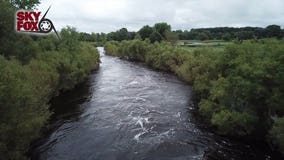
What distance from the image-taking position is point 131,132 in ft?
88.0

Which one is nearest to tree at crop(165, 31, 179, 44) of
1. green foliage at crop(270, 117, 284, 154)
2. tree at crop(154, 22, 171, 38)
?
tree at crop(154, 22, 171, 38)

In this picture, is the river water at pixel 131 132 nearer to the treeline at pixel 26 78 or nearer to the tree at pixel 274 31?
the treeline at pixel 26 78

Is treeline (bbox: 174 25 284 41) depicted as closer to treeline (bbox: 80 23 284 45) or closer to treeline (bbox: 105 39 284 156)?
treeline (bbox: 80 23 284 45)

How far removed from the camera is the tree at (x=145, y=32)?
4722 inches

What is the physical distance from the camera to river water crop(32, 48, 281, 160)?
2253 cm

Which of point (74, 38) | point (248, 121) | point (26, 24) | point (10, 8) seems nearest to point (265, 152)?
point (248, 121)

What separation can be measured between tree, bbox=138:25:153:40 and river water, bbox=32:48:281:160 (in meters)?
79.2

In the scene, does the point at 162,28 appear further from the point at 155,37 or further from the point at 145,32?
the point at 155,37

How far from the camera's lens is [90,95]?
137ft

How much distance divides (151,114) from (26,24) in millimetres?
18033

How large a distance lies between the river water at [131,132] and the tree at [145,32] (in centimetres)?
7917

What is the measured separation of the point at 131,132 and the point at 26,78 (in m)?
10.4

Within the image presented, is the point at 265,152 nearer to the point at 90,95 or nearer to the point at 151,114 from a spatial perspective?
the point at 151,114

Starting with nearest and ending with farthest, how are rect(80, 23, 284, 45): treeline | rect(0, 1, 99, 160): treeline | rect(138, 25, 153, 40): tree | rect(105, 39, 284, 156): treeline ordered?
rect(0, 1, 99, 160): treeline < rect(105, 39, 284, 156): treeline < rect(80, 23, 284, 45): treeline < rect(138, 25, 153, 40): tree
